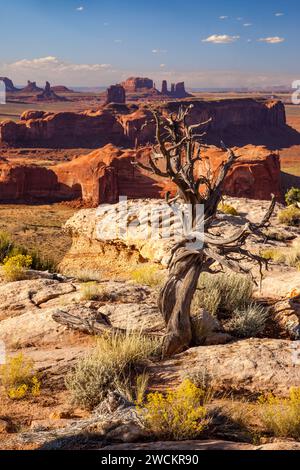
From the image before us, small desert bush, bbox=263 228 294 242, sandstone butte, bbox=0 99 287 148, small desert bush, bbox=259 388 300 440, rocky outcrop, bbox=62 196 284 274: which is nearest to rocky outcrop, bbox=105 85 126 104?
sandstone butte, bbox=0 99 287 148

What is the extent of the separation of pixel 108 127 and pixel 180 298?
77.6m

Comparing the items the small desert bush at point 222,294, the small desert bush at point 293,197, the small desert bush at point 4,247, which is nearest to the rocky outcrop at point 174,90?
the small desert bush at point 293,197

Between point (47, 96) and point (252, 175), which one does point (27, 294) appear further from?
point (47, 96)

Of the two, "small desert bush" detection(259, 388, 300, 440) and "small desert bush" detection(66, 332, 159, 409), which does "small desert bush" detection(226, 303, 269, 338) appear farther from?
"small desert bush" detection(259, 388, 300, 440)

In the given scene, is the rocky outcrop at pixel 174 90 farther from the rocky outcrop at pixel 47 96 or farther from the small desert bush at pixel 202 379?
the small desert bush at pixel 202 379

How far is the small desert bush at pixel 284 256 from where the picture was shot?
11.3 m

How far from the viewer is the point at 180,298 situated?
5.96 meters

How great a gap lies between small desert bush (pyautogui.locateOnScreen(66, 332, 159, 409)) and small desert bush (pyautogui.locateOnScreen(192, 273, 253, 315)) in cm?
151

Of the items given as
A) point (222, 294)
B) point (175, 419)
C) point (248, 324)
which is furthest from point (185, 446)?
point (222, 294)

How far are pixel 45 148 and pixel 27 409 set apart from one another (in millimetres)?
71701

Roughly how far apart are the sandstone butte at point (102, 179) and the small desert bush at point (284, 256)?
24212mm

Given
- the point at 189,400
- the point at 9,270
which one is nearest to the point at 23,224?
the point at 9,270

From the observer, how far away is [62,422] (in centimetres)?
431

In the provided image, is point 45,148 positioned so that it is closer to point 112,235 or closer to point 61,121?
point 61,121
